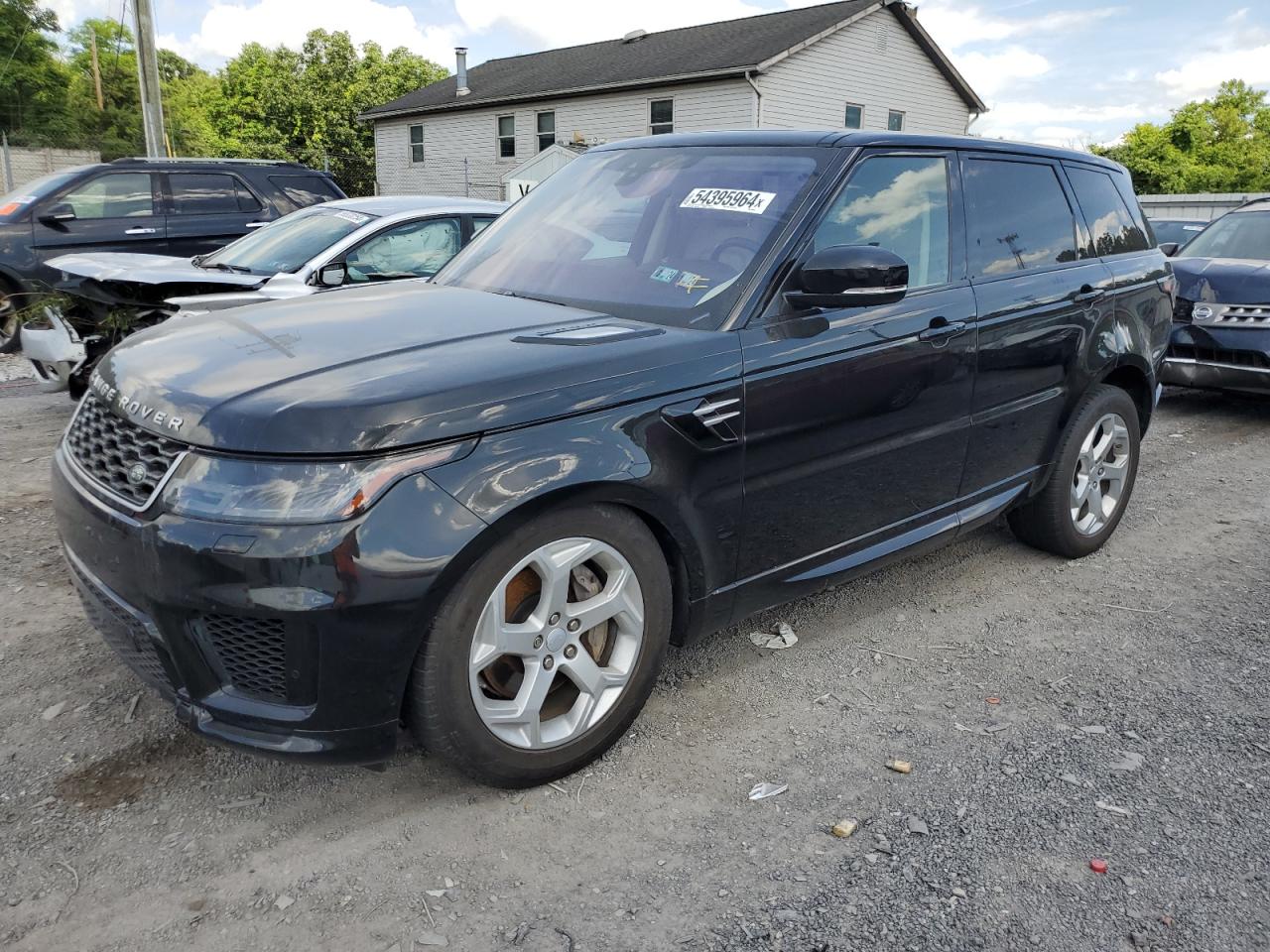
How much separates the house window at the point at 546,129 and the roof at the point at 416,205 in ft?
70.2

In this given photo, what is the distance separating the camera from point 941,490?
380cm

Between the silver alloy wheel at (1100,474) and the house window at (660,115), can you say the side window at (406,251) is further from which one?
the house window at (660,115)

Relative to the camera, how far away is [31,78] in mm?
38875

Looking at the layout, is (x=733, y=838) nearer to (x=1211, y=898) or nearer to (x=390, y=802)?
(x=390, y=802)

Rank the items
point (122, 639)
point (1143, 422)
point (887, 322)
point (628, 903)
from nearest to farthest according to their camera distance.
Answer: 1. point (628, 903)
2. point (122, 639)
3. point (887, 322)
4. point (1143, 422)

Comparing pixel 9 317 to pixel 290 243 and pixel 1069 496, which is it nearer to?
pixel 290 243

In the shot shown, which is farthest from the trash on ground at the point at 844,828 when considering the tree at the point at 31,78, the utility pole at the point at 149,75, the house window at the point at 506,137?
the tree at the point at 31,78

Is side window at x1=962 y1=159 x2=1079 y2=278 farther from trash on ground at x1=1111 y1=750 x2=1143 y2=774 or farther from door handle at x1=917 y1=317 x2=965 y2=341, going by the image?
trash on ground at x1=1111 y1=750 x2=1143 y2=774

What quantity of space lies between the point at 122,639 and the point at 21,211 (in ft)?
28.5

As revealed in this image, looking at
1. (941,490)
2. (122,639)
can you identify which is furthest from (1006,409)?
(122,639)

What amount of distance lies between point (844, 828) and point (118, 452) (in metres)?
2.21

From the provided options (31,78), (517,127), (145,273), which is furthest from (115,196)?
(31,78)

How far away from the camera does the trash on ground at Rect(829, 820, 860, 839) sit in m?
2.66

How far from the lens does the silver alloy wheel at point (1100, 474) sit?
15.1 ft
